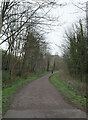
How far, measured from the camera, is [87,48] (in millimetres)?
13352

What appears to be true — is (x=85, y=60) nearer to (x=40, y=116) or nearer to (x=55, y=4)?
(x=55, y=4)

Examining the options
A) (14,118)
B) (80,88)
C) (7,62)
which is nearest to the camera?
(14,118)

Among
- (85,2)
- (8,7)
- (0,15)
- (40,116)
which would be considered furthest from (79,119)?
(8,7)

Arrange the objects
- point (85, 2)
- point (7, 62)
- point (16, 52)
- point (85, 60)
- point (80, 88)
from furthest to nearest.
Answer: point (7, 62)
point (16, 52)
point (85, 60)
point (80, 88)
point (85, 2)

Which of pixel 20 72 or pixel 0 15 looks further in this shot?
pixel 20 72

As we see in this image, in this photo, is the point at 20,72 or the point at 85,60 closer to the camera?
the point at 85,60

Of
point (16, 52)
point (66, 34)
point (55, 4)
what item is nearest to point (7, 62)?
point (16, 52)

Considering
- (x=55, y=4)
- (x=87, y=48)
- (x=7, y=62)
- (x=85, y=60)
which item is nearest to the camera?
(x=55, y=4)

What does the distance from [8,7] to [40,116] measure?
655 centimetres

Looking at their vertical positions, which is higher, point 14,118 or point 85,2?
point 85,2

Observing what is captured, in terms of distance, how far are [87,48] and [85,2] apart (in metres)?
7.59

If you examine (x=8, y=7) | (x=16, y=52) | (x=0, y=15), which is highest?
(x=8, y=7)

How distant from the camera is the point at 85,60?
1426 cm

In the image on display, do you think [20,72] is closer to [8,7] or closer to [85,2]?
[8,7]
